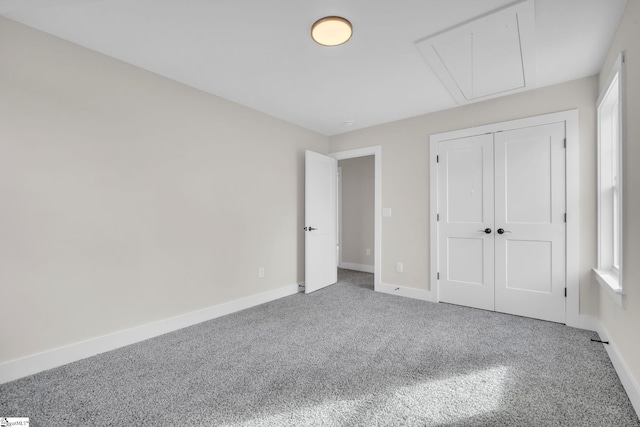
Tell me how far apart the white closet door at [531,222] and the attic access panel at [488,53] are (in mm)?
606

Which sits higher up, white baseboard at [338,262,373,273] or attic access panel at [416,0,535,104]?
attic access panel at [416,0,535,104]

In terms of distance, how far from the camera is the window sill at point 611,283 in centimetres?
187

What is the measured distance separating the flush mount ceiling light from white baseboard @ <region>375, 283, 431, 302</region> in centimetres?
304

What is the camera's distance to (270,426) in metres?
1.43

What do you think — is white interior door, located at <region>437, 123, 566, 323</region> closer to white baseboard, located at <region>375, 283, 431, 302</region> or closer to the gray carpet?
white baseboard, located at <region>375, 283, 431, 302</region>

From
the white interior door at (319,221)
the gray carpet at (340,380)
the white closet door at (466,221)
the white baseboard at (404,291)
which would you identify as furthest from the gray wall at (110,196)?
the white closet door at (466,221)

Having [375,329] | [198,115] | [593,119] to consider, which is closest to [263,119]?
[198,115]

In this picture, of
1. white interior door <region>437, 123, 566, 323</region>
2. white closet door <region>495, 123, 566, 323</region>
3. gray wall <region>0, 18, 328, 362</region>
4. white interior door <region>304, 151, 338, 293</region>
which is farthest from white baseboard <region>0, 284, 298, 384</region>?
white closet door <region>495, 123, 566, 323</region>

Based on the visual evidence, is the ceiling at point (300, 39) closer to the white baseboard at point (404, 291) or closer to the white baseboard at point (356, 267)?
the white baseboard at point (404, 291)

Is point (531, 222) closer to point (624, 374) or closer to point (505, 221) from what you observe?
point (505, 221)

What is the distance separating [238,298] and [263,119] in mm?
2256

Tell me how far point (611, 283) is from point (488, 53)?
201cm

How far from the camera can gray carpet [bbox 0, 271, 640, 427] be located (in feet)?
4.96

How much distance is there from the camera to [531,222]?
2955 mm
